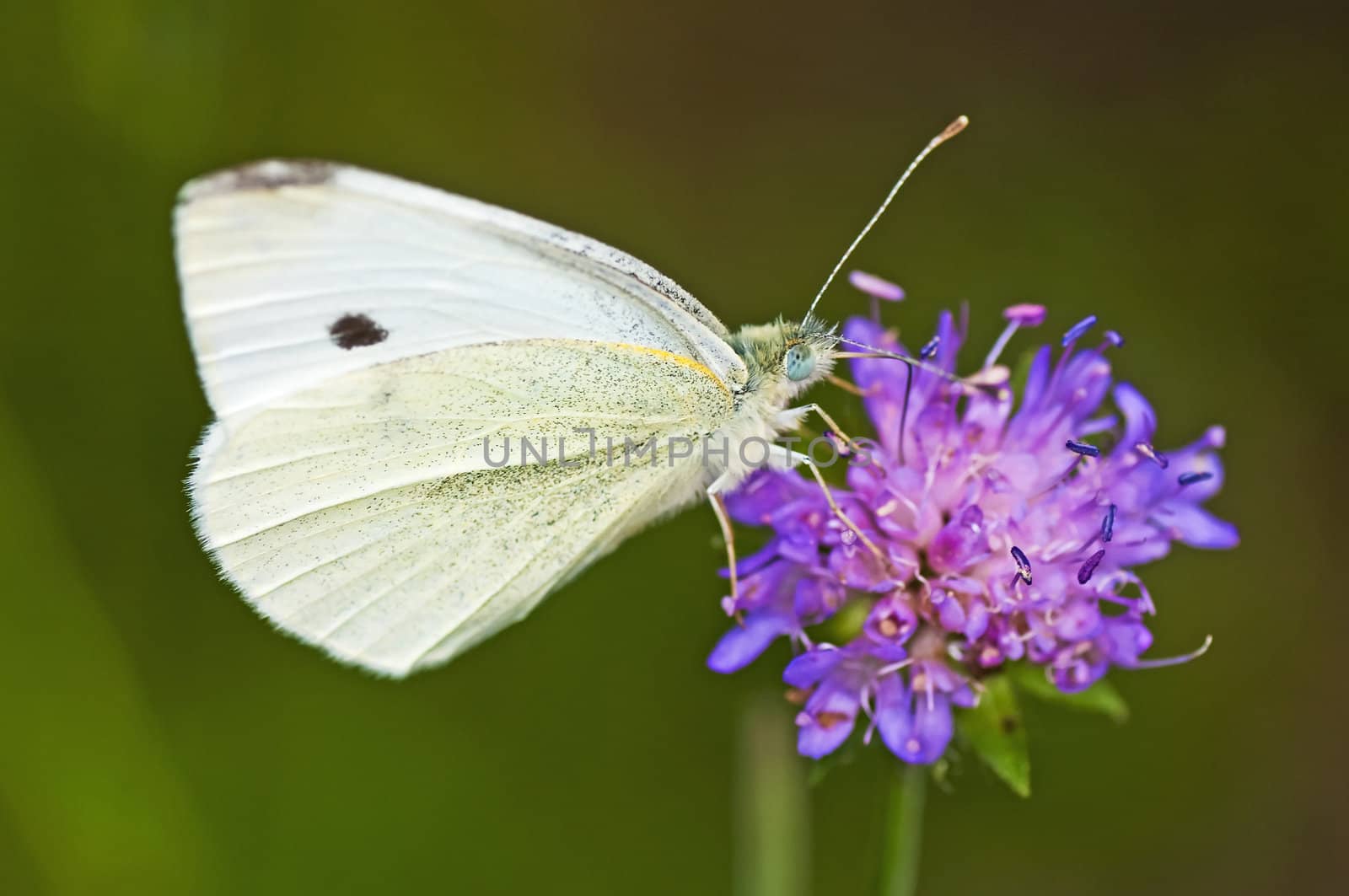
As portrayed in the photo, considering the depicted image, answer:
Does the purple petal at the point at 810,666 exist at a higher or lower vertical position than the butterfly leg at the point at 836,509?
lower

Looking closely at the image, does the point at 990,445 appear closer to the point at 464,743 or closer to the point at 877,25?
the point at 464,743

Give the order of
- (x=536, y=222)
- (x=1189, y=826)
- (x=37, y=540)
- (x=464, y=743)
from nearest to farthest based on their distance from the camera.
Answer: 1. (x=536, y=222)
2. (x=37, y=540)
3. (x=464, y=743)
4. (x=1189, y=826)

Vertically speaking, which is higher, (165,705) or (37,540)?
(37,540)

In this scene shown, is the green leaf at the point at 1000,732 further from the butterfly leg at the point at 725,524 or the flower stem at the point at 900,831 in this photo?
the butterfly leg at the point at 725,524

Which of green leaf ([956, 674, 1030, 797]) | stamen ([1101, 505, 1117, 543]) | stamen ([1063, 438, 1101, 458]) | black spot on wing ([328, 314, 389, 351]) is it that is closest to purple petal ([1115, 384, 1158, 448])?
stamen ([1063, 438, 1101, 458])

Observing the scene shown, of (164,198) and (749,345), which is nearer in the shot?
(749,345)

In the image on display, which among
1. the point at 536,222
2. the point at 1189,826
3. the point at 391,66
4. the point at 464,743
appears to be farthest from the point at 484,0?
the point at 1189,826

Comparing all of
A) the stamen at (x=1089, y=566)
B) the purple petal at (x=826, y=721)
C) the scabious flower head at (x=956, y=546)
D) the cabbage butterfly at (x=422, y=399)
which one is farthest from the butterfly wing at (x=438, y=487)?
the stamen at (x=1089, y=566)

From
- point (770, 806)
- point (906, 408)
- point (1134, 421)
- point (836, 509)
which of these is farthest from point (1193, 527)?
point (770, 806)

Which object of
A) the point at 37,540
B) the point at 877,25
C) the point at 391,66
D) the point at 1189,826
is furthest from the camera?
the point at 877,25
